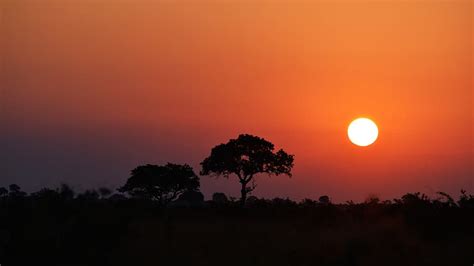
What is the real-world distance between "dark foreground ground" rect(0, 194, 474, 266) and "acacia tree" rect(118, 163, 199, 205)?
3613 cm

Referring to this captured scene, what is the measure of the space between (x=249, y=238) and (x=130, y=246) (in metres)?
5.06

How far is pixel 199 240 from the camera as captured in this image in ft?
78.9

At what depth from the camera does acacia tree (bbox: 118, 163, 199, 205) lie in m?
64.0

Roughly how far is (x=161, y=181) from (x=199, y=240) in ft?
133

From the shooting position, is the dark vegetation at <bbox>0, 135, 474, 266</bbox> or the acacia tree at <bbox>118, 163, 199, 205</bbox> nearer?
the dark vegetation at <bbox>0, 135, 474, 266</bbox>

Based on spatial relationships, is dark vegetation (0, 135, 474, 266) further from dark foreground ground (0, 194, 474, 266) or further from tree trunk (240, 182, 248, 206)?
tree trunk (240, 182, 248, 206)

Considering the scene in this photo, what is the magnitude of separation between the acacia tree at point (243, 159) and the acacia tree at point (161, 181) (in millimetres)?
8577

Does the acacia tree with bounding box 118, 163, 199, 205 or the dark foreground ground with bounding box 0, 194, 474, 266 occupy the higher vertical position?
the acacia tree with bounding box 118, 163, 199, 205

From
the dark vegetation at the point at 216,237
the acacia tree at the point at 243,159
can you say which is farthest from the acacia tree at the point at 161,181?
the dark vegetation at the point at 216,237

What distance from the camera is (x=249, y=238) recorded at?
2528 centimetres

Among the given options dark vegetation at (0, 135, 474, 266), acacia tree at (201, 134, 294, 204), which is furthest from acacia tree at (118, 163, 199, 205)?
dark vegetation at (0, 135, 474, 266)

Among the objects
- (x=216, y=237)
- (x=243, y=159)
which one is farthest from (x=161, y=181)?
(x=216, y=237)

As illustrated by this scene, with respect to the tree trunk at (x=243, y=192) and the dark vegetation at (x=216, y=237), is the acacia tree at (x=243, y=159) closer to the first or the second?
the tree trunk at (x=243, y=192)

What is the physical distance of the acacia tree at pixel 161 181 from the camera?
210 feet
